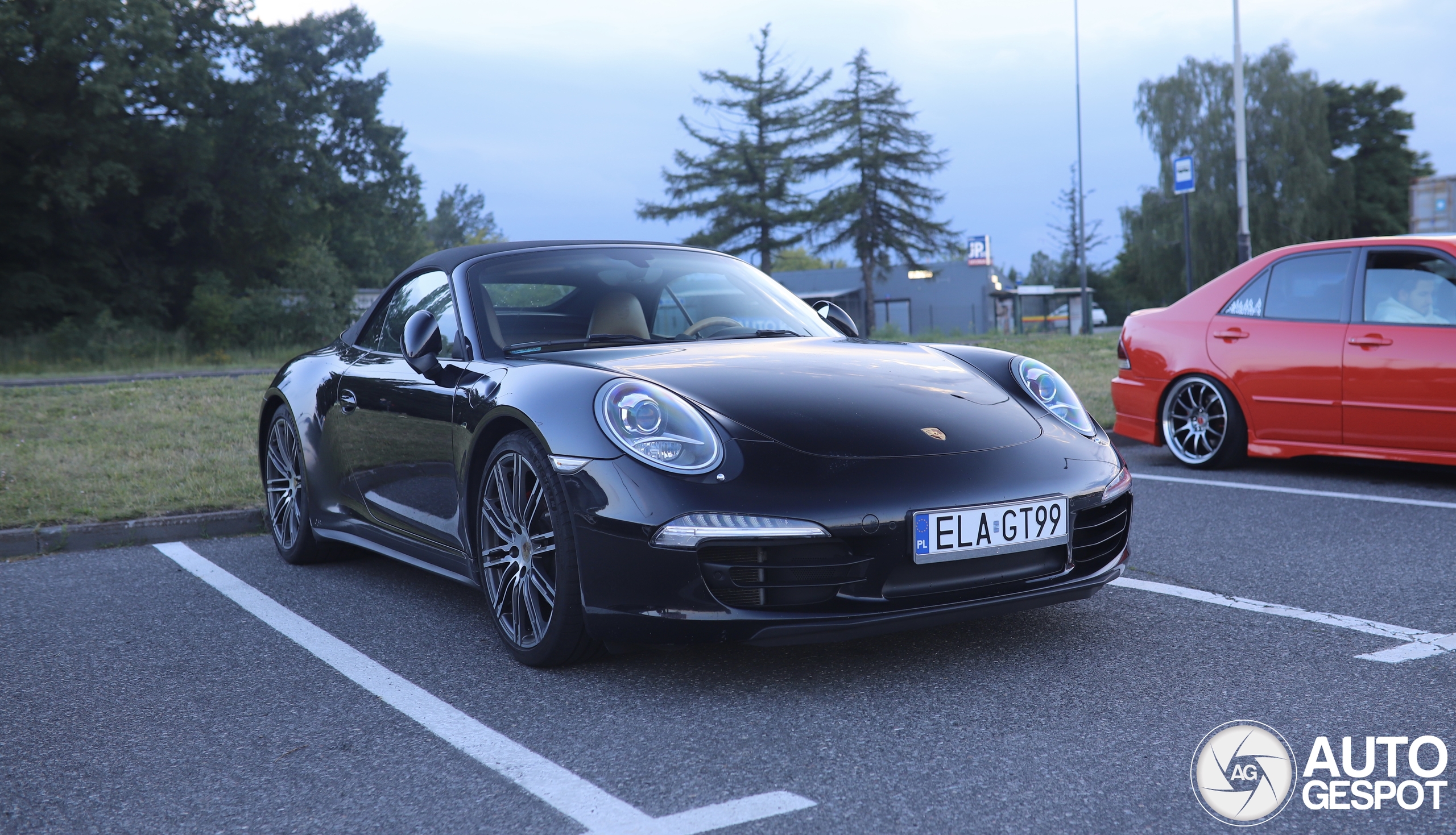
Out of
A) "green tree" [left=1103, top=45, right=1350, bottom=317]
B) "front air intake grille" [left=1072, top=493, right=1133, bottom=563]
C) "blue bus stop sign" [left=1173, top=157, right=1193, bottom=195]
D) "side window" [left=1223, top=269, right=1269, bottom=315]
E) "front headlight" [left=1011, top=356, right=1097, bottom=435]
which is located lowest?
"front air intake grille" [left=1072, top=493, right=1133, bottom=563]

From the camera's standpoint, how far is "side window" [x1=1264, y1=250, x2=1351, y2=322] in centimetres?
637

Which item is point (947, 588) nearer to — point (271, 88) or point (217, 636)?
point (217, 636)

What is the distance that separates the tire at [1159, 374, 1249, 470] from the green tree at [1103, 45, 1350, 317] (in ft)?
119

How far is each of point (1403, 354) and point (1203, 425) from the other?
1.22 metres

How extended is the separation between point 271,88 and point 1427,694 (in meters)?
34.4

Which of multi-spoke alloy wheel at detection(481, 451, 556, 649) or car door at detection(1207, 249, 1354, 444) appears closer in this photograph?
multi-spoke alloy wheel at detection(481, 451, 556, 649)

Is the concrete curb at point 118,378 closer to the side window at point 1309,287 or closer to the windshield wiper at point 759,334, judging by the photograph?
the windshield wiper at point 759,334

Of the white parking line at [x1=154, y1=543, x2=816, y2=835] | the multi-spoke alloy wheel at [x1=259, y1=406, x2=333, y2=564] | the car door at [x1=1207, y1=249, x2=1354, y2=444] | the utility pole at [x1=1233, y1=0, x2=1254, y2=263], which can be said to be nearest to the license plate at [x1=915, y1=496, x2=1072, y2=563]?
the white parking line at [x1=154, y1=543, x2=816, y2=835]

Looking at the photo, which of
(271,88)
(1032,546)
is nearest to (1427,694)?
(1032,546)

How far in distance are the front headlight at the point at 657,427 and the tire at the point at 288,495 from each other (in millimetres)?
2281

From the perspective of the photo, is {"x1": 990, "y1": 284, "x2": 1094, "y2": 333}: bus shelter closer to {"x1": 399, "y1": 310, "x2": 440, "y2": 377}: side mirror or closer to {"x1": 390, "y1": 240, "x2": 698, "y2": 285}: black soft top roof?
{"x1": 390, "y1": 240, "x2": 698, "y2": 285}: black soft top roof

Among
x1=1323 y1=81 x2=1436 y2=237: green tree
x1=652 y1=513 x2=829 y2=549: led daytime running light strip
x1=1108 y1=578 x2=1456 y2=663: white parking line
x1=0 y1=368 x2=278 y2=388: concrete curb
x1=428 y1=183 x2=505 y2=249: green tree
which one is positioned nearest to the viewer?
x1=652 y1=513 x2=829 y2=549: led daytime running light strip

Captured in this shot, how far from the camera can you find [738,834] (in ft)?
6.99

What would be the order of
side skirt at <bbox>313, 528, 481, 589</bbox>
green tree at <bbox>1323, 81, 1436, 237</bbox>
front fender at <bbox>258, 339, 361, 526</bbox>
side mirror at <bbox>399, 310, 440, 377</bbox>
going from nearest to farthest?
side skirt at <bbox>313, 528, 481, 589</bbox> < side mirror at <bbox>399, 310, 440, 377</bbox> < front fender at <bbox>258, 339, 361, 526</bbox> < green tree at <bbox>1323, 81, 1436, 237</bbox>
